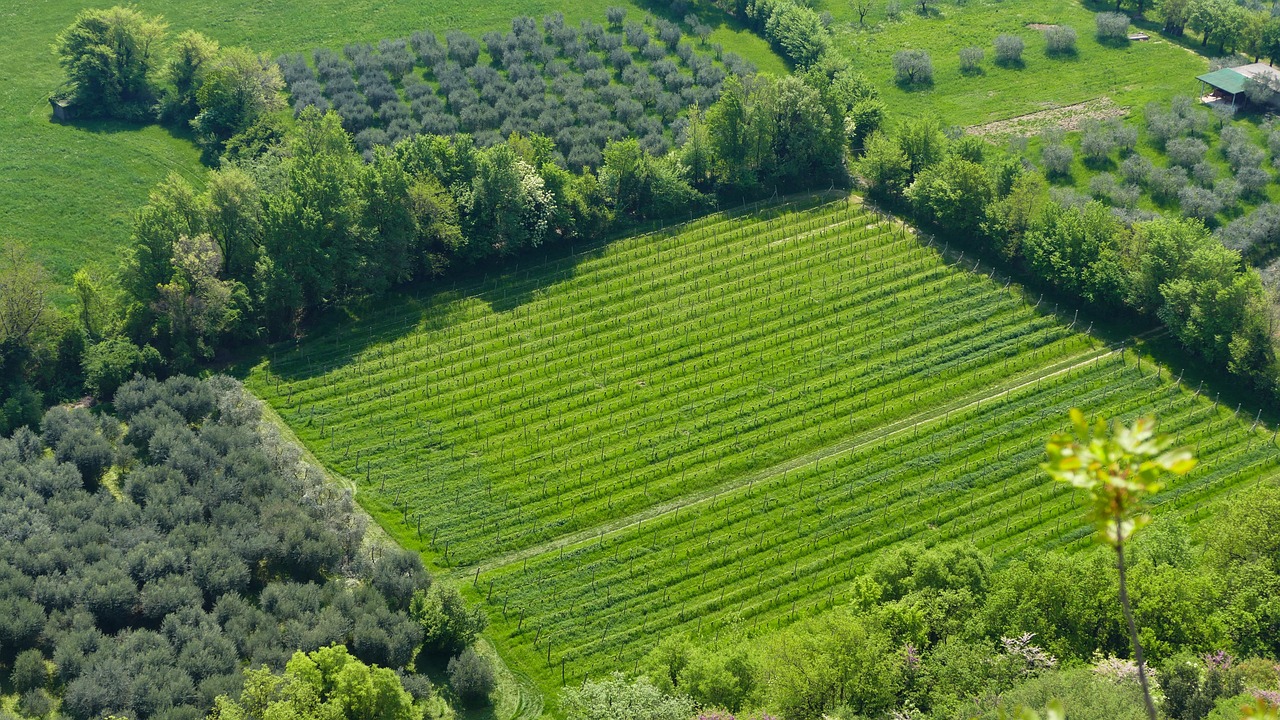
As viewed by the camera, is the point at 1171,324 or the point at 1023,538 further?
the point at 1171,324

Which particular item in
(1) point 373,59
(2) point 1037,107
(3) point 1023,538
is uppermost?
(1) point 373,59

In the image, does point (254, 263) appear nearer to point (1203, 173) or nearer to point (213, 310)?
point (213, 310)

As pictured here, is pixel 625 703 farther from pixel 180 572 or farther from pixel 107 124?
Result: pixel 107 124

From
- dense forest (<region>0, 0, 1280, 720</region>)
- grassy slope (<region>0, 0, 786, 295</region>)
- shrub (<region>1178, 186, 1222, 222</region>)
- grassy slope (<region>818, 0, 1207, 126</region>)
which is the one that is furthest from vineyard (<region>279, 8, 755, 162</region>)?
shrub (<region>1178, 186, 1222, 222</region>)

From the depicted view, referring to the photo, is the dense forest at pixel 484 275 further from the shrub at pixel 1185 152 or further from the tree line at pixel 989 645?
the shrub at pixel 1185 152

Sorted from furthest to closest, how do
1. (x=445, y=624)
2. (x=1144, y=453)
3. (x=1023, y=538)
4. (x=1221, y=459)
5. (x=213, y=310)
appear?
(x=213, y=310)
(x=1221, y=459)
(x=1023, y=538)
(x=445, y=624)
(x=1144, y=453)

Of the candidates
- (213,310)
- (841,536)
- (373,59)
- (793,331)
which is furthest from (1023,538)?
(373,59)

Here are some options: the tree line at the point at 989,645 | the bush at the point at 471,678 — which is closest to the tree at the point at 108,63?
the bush at the point at 471,678
